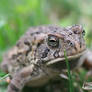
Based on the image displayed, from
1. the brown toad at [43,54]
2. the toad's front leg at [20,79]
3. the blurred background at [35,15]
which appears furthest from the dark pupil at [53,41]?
the blurred background at [35,15]

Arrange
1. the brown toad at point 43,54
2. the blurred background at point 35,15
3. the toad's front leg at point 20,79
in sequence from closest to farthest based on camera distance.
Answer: the brown toad at point 43,54 → the toad's front leg at point 20,79 → the blurred background at point 35,15

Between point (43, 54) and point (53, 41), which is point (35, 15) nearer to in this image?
point (43, 54)


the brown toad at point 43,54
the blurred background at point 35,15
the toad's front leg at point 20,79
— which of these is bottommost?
the toad's front leg at point 20,79

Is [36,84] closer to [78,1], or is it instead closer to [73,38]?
[73,38]

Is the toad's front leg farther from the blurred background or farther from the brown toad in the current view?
the blurred background

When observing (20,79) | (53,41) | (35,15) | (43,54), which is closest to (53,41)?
(53,41)

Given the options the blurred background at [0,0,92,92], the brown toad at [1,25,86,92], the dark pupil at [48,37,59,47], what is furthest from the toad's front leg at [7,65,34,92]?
the blurred background at [0,0,92,92]

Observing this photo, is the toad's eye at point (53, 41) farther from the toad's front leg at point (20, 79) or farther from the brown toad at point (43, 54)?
the toad's front leg at point (20, 79)
